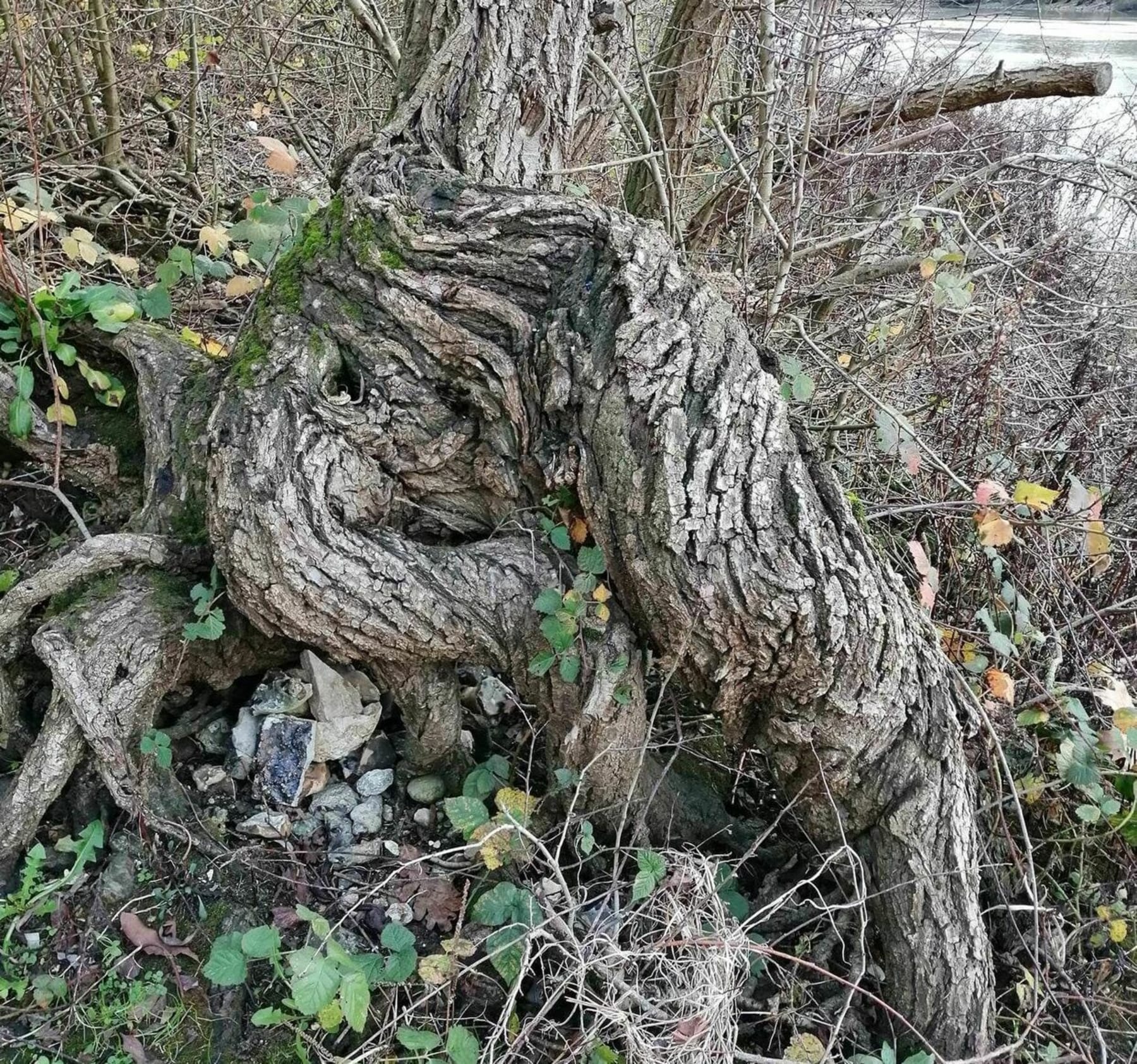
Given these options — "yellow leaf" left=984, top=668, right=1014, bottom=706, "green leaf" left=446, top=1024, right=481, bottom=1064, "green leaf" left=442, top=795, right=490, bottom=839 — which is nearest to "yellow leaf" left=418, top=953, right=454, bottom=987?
"green leaf" left=446, top=1024, right=481, bottom=1064

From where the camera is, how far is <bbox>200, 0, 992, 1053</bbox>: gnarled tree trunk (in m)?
1.86

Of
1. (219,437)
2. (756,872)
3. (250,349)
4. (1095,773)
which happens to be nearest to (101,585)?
(219,437)

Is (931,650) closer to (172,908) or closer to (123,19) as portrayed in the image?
(172,908)

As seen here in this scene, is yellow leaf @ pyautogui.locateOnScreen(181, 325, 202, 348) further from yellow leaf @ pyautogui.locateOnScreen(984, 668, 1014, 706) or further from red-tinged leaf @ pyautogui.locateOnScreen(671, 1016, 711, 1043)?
yellow leaf @ pyautogui.locateOnScreen(984, 668, 1014, 706)

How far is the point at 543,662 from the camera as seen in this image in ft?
6.60

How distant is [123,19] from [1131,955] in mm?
5416

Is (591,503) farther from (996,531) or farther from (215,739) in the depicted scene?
(215,739)

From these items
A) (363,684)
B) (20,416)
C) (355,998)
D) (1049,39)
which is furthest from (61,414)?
(1049,39)

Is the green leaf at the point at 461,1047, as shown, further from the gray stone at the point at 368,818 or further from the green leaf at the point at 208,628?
the green leaf at the point at 208,628

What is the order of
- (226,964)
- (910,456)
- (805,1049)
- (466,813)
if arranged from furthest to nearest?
(910,456) → (466,813) → (805,1049) → (226,964)

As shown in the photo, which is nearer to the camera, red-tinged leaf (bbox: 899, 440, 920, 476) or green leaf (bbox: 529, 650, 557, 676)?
green leaf (bbox: 529, 650, 557, 676)

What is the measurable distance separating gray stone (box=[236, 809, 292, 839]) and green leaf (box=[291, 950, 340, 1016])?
523 millimetres

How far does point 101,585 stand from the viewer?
7.05 feet

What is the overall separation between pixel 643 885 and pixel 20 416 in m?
2.00
